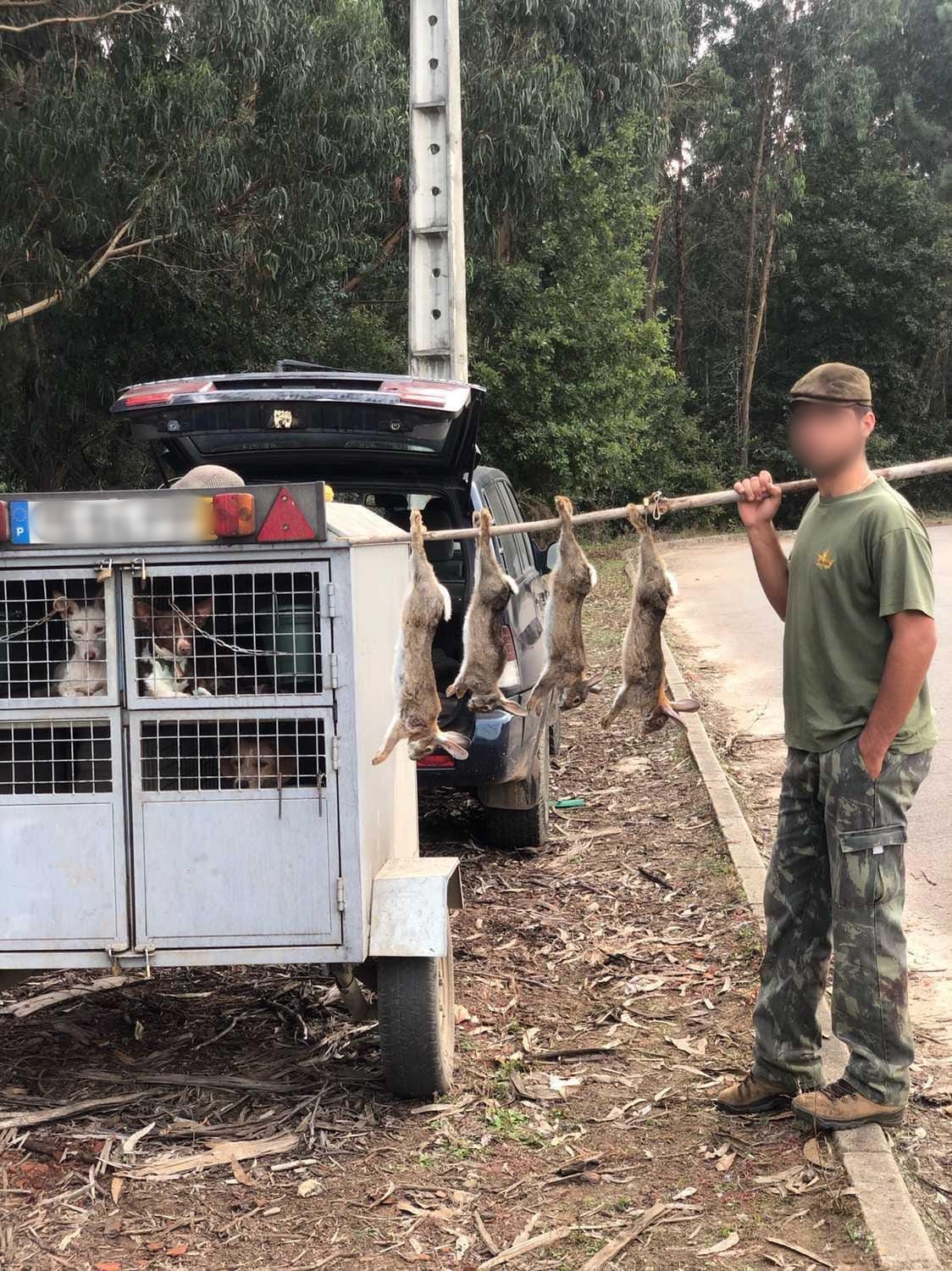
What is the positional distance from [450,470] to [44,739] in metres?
2.66

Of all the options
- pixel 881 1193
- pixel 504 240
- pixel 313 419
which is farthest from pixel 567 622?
pixel 504 240

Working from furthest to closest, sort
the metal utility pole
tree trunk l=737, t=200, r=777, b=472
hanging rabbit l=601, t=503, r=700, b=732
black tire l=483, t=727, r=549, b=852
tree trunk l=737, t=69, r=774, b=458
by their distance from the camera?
tree trunk l=737, t=69, r=774, b=458 → tree trunk l=737, t=200, r=777, b=472 → the metal utility pole → black tire l=483, t=727, r=549, b=852 → hanging rabbit l=601, t=503, r=700, b=732

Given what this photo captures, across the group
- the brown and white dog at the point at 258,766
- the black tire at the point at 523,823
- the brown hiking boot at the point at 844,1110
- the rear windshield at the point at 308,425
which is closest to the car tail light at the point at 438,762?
the black tire at the point at 523,823

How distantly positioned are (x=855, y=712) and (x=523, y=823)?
3700mm

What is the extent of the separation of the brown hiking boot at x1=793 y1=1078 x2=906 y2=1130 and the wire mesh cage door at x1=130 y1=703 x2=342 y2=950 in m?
1.63

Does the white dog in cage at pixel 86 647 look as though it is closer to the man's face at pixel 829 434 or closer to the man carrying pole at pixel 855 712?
the man carrying pole at pixel 855 712

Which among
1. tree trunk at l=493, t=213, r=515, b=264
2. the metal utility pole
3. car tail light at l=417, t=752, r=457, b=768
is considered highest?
tree trunk at l=493, t=213, r=515, b=264

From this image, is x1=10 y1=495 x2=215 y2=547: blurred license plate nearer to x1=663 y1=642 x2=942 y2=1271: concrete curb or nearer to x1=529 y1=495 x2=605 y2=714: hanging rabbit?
x1=529 y1=495 x2=605 y2=714: hanging rabbit

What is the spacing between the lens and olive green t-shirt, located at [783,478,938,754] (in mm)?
3785

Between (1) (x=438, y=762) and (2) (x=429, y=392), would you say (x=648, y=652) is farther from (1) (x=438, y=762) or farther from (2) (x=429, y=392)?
(1) (x=438, y=762)

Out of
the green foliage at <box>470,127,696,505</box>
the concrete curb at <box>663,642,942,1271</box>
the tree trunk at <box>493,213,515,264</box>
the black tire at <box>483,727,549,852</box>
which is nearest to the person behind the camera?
the concrete curb at <box>663,642,942,1271</box>

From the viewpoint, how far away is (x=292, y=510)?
158 inches

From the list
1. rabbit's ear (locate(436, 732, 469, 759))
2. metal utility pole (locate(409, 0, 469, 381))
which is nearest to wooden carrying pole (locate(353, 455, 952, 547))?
rabbit's ear (locate(436, 732, 469, 759))

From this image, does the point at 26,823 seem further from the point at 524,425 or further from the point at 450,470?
the point at 524,425
